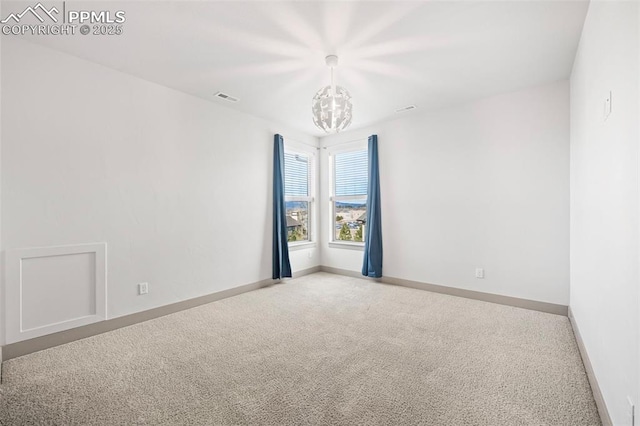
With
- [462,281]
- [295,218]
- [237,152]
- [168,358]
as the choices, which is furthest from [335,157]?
[168,358]

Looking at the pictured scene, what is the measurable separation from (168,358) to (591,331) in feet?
10.2

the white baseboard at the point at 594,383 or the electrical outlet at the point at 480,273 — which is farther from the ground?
the electrical outlet at the point at 480,273

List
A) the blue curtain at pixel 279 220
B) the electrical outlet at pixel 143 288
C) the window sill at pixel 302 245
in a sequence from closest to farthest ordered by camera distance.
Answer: the electrical outlet at pixel 143 288 < the blue curtain at pixel 279 220 < the window sill at pixel 302 245

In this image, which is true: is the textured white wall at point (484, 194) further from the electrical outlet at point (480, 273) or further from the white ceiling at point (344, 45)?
the white ceiling at point (344, 45)

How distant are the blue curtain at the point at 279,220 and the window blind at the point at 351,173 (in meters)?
1.21

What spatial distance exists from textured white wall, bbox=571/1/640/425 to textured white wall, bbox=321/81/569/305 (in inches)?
35.8

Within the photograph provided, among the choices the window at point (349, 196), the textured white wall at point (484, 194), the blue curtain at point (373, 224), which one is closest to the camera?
the textured white wall at point (484, 194)

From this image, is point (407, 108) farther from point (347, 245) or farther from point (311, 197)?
point (347, 245)

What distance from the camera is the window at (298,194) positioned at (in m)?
4.99

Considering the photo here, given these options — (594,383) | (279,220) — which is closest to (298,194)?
(279,220)

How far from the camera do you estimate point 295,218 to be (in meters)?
5.14

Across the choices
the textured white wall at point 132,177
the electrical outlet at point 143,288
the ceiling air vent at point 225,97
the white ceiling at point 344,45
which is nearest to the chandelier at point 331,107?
the white ceiling at point 344,45

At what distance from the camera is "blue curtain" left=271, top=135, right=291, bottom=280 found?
14.5 feet

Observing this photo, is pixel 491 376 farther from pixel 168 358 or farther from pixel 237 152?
pixel 237 152
